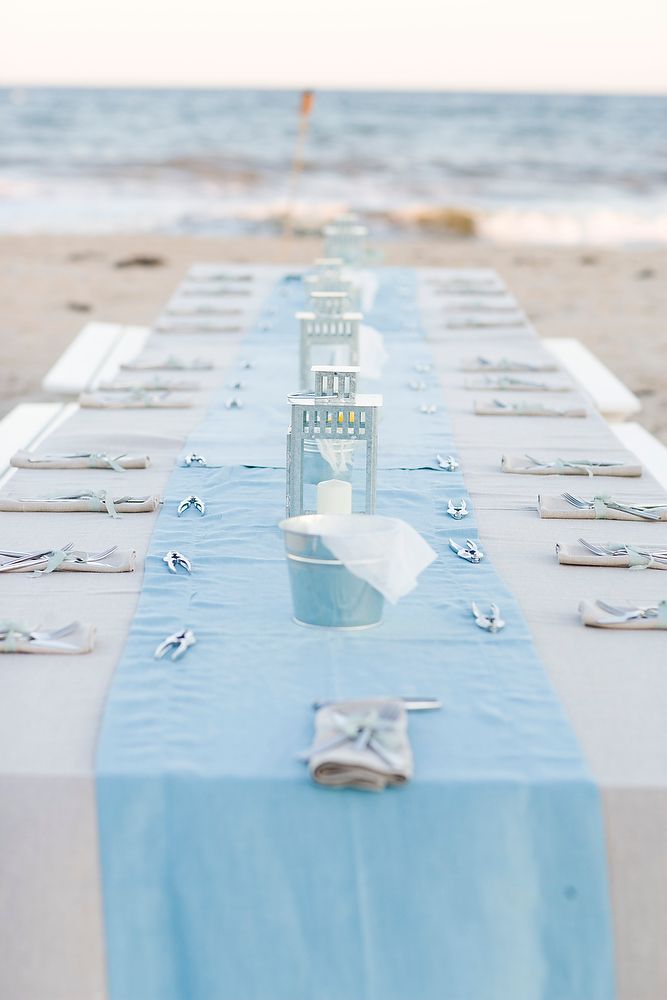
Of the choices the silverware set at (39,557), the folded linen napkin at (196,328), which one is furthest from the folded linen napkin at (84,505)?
the folded linen napkin at (196,328)

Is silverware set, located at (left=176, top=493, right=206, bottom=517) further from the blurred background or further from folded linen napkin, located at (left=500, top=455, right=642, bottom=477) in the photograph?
the blurred background

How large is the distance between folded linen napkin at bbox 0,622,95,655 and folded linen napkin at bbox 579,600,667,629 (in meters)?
0.90

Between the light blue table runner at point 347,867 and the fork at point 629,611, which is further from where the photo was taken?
the fork at point 629,611

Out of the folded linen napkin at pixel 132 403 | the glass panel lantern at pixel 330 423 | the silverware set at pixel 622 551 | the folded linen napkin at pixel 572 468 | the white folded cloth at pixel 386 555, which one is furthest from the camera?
the folded linen napkin at pixel 132 403

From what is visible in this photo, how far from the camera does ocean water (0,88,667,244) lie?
61.8 feet

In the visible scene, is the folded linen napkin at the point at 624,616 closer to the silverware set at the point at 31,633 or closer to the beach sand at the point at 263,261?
the silverware set at the point at 31,633

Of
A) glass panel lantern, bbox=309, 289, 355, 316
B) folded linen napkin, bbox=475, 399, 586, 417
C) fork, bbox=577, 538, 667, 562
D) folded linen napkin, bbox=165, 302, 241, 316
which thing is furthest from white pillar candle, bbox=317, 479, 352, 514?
folded linen napkin, bbox=165, 302, 241, 316

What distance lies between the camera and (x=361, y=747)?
5.91ft

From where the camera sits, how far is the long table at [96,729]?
69.7 inches

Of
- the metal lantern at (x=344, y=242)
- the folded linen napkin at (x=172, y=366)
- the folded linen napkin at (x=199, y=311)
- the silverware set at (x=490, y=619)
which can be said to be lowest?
the silverware set at (x=490, y=619)

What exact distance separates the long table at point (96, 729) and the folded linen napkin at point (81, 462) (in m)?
0.20

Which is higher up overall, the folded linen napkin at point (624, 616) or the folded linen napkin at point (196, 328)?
the folded linen napkin at point (196, 328)

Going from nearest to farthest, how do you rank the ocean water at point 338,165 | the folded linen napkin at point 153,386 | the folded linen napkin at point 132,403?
the folded linen napkin at point 132,403 < the folded linen napkin at point 153,386 < the ocean water at point 338,165

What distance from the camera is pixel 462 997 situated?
171cm
